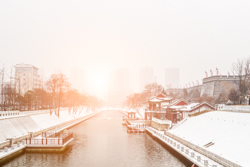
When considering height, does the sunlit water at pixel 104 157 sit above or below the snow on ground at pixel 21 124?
below

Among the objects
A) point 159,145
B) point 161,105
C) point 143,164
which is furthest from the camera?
point 161,105

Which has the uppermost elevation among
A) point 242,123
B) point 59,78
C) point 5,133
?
point 59,78

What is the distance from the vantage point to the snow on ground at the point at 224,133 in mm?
24750

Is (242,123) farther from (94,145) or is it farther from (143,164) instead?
(94,145)

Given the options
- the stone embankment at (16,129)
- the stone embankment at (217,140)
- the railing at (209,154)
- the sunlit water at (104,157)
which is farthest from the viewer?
the stone embankment at (16,129)

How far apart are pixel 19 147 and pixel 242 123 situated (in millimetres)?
34754

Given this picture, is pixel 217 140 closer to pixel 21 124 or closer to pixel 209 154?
pixel 209 154

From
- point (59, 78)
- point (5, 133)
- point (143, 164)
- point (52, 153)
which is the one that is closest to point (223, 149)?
point (143, 164)

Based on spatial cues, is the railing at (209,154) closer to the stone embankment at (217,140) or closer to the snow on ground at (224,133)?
the stone embankment at (217,140)

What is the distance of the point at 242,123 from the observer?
3152 cm

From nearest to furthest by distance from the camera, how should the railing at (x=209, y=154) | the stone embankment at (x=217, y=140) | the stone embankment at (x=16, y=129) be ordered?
the railing at (x=209, y=154) → the stone embankment at (x=217, y=140) → the stone embankment at (x=16, y=129)

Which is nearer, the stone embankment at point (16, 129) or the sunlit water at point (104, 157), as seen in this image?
the sunlit water at point (104, 157)

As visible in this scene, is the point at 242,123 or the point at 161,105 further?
the point at 161,105

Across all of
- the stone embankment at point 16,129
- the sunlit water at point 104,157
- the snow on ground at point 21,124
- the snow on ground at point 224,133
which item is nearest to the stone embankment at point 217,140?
the snow on ground at point 224,133
